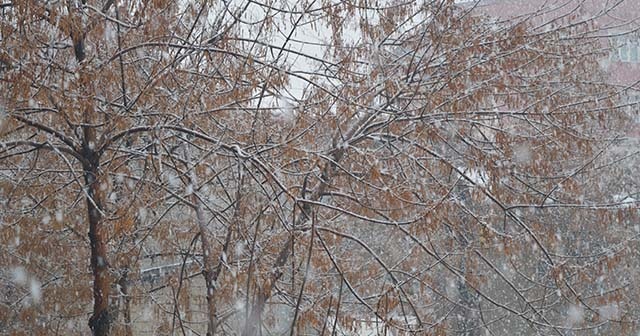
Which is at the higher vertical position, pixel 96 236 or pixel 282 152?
pixel 282 152

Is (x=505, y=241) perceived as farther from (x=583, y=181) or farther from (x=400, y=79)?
(x=583, y=181)

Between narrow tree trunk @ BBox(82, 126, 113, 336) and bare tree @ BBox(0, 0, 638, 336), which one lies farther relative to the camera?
narrow tree trunk @ BBox(82, 126, 113, 336)

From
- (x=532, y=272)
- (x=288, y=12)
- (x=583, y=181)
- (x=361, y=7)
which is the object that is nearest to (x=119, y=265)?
(x=288, y=12)

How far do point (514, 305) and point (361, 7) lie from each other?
8606 millimetres

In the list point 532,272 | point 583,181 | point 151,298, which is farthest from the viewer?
point 532,272

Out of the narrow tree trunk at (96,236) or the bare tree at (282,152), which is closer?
the bare tree at (282,152)

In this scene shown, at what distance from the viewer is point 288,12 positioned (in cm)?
446

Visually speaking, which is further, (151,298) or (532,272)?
(532,272)

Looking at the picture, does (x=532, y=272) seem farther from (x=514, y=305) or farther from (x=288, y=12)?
(x=288, y=12)

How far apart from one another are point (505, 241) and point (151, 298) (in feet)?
8.48

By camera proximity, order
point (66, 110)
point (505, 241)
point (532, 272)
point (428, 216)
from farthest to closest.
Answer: point (532, 272)
point (505, 241)
point (428, 216)
point (66, 110)

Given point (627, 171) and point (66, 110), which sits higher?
point (627, 171)

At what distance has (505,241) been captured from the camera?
15.4 feet

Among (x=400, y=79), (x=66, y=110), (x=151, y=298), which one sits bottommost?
(x=151, y=298)
